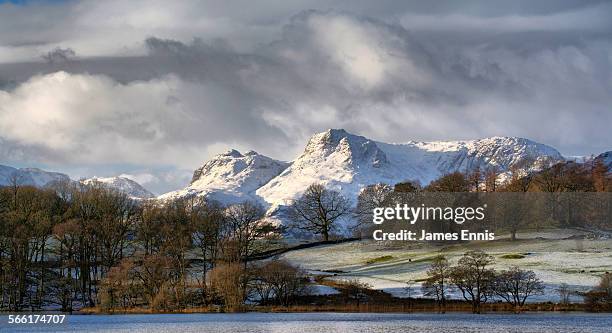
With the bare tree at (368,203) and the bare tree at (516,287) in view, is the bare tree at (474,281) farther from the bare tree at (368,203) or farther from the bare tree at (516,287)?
the bare tree at (368,203)

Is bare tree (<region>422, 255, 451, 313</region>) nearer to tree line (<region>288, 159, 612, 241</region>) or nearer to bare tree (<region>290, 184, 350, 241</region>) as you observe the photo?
tree line (<region>288, 159, 612, 241</region>)

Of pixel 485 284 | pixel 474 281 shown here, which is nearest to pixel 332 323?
pixel 474 281

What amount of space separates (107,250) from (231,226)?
25256 millimetres

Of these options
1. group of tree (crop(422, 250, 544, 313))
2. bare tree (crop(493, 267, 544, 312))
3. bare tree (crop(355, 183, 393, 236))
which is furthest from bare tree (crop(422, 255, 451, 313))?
bare tree (crop(355, 183, 393, 236))

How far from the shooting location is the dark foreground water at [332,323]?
234 feet

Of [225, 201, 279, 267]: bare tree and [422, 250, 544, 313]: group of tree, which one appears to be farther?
[225, 201, 279, 267]: bare tree

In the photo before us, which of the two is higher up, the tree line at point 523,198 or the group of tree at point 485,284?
the tree line at point 523,198

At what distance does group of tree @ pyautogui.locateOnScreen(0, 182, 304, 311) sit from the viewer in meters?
103

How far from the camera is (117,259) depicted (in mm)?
122875

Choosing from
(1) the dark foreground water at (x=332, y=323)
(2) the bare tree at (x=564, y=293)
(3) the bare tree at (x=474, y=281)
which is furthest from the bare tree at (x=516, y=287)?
(1) the dark foreground water at (x=332, y=323)

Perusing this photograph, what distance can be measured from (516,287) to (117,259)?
57.7 metres

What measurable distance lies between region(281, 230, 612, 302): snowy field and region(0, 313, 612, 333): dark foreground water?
13.2 m

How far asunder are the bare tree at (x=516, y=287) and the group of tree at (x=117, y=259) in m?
23.7

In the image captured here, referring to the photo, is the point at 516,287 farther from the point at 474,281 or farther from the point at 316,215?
the point at 316,215
